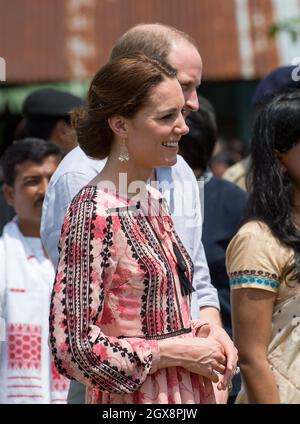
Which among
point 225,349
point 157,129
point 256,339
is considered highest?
point 157,129

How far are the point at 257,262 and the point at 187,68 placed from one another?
2.52 feet

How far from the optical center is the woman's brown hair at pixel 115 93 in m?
3.10

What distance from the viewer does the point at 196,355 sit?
3008 millimetres

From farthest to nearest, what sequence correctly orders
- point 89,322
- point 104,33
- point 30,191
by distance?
point 104,33, point 30,191, point 89,322

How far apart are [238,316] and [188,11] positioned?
34.4 ft

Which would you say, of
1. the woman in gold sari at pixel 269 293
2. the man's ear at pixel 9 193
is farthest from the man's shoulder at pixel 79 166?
the man's ear at pixel 9 193

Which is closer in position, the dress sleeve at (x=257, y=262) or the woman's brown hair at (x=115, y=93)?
the woman's brown hair at (x=115, y=93)

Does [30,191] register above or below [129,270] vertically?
below

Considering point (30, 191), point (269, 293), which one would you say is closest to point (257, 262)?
point (269, 293)

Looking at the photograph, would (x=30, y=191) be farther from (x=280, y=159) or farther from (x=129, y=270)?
(x=129, y=270)

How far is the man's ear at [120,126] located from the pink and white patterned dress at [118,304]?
0.66ft

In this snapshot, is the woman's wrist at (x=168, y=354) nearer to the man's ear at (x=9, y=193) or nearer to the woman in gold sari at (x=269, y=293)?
the woman in gold sari at (x=269, y=293)

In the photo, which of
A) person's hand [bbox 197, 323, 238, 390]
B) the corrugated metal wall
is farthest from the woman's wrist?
the corrugated metal wall
